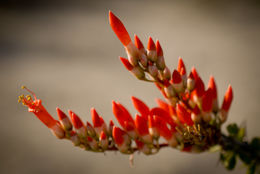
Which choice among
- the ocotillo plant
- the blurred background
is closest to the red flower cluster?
the ocotillo plant

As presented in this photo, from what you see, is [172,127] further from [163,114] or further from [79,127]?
[79,127]

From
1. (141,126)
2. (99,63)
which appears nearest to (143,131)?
(141,126)

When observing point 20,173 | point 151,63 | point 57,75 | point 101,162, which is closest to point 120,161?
point 101,162

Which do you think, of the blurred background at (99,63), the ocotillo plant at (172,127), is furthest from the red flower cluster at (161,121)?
the blurred background at (99,63)

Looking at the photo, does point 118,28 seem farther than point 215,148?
Yes

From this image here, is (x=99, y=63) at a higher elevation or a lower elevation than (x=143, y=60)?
lower

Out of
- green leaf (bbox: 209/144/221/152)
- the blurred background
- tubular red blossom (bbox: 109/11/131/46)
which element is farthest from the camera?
the blurred background

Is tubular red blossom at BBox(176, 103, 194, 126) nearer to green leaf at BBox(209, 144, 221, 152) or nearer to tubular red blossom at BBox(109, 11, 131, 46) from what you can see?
green leaf at BBox(209, 144, 221, 152)

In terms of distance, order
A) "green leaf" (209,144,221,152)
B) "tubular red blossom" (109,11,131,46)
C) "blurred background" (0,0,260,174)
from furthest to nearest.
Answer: "blurred background" (0,0,260,174)
"tubular red blossom" (109,11,131,46)
"green leaf" (209,144,221,152)
